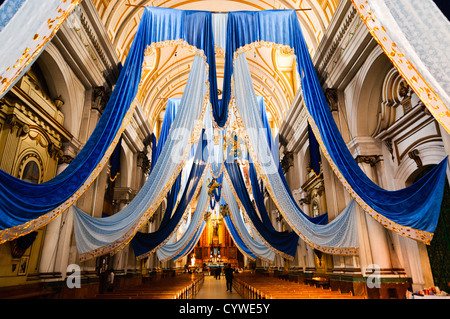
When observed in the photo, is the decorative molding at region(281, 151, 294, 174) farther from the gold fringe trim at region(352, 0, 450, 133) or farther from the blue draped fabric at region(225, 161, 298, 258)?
the gold fringe trim at region(352, 0, 450, 133)

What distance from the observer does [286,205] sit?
16.4ft

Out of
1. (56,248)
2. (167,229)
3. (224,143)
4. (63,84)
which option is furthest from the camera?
(224,143)

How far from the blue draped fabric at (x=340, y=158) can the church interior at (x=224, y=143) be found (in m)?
0.02

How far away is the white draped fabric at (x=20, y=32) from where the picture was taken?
224cm

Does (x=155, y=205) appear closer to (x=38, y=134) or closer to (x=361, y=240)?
(x=38, y=134)

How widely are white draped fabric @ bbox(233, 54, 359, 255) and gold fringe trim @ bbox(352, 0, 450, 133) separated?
2.57m

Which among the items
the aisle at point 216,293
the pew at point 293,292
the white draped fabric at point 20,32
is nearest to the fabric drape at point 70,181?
the white draped fabric at point 20,32

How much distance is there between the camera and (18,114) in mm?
4559

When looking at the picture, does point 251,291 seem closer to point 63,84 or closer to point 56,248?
point 56,248

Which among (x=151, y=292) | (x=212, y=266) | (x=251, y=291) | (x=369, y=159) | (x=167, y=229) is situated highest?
(x=369, y=159)

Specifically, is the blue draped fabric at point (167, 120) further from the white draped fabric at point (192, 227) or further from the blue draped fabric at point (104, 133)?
the blue draped fabric at point (104, 133)

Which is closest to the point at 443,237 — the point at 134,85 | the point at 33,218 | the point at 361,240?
the point at 361,240

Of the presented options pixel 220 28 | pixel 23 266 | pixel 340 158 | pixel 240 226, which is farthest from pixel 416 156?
pixel 23 266

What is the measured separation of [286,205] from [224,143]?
3.75 meters
